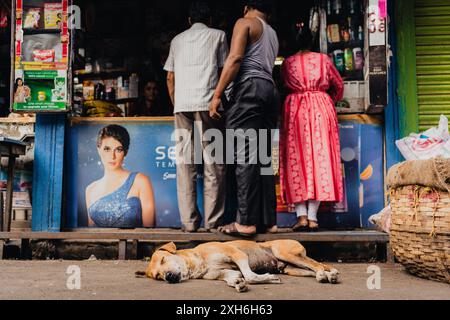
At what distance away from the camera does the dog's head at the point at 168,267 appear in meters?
3.70

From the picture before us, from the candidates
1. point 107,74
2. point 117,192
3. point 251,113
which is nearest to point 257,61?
point 251,113

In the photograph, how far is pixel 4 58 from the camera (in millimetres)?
7988

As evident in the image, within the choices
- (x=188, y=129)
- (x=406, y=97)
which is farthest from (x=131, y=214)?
(x=406, y=97)

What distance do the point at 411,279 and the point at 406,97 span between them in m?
2.20

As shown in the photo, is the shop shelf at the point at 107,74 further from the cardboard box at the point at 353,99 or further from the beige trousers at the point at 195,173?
the cardboard box at the point at 353,99

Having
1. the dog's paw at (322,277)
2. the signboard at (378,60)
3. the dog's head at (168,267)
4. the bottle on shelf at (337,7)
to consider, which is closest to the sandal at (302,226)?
the dog's paw at (322,277)

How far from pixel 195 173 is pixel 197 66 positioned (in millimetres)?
1020

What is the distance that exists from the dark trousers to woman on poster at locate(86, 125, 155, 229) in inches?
46.3

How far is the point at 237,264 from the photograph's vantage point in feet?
12.8

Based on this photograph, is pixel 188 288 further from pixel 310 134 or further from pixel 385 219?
pixel 310 134

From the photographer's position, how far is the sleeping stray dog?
3.75 metres

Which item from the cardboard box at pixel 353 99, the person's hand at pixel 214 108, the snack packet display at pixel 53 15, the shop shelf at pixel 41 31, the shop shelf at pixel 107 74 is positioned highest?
the snack packet display at pixel 53 15

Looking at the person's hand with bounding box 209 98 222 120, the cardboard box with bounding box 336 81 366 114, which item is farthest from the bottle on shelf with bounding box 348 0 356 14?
the person's hand with bounding box 209 98 222 120

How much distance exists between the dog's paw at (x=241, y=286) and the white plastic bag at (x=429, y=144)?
64.7 inches
